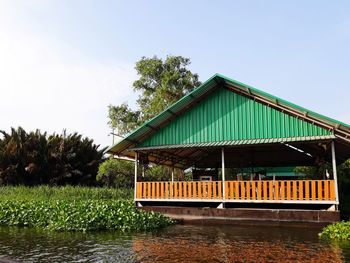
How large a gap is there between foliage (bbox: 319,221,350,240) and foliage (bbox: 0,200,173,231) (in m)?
5.55

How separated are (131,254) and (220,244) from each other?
2549 millimetres

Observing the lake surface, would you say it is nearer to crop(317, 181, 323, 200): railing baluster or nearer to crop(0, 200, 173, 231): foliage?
crop(0, 200, 173, 231): foliage

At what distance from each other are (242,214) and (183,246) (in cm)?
429

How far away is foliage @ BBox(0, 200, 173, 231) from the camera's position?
540 inches

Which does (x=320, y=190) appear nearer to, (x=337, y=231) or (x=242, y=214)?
(x=337, y=231)

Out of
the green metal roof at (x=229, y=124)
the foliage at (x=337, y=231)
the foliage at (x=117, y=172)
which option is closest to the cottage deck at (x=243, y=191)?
the foliage at (x=337, y=231)

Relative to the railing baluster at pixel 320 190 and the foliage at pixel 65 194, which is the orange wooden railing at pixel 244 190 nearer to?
the railing baluster at pixel 320 190

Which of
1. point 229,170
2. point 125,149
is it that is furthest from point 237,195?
point 229,170

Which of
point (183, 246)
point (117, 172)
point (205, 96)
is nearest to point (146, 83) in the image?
point (117, 172)

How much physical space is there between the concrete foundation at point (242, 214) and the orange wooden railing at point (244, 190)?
0.43m

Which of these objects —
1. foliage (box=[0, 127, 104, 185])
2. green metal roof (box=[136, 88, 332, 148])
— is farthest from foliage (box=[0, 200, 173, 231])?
foliage (box=[0, 127, 104, 185])

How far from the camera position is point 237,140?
1477 centimetres

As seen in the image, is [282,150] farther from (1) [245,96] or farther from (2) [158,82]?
(2) [158,82]

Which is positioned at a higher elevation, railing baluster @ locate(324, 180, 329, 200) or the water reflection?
railing baluster @ locate(324, 180, 329, 200)
